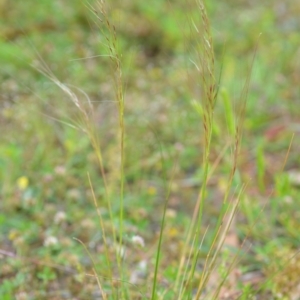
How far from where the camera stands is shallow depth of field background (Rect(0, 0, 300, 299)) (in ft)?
5.94

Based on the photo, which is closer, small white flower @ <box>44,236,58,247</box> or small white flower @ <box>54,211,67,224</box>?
small white flower @ <box>44,236,58,247</box>

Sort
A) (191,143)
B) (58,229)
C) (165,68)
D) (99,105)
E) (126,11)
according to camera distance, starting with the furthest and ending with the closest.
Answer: (126,11) → (165,68) → (99,105) → (191,143) → (58,229)

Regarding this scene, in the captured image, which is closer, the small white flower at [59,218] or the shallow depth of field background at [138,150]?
the shallow depth of field background at [138,150]

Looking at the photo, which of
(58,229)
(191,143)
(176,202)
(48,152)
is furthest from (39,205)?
(191,143)

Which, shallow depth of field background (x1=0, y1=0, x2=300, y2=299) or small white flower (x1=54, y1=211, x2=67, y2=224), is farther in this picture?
small white flower (x1=54, y1=211, x2=67, y2=224)

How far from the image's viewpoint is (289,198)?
2.16m

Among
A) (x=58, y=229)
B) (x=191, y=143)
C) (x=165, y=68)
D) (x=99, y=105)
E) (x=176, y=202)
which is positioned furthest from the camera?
(x=165, y=68)

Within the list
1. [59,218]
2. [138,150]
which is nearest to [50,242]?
[59,218]

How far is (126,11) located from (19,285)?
2.63 m

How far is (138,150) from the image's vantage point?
8.29 ft

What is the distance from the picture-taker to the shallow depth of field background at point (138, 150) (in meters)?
1.81

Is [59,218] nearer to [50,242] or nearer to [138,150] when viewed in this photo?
[50,242]

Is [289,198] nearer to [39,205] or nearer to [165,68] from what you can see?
[39,205]

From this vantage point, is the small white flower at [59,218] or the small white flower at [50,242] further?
the small white flower at [59,218]
